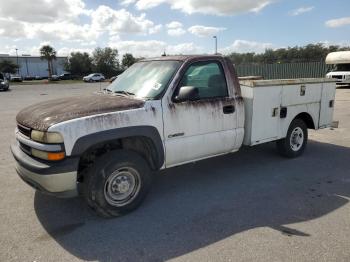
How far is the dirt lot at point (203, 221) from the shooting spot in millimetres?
3334

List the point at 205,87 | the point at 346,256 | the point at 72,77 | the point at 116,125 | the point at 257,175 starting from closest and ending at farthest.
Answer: the point at 346,256 < the point at 116,125 < the point at 205,87 < the point at 257,175 < the point at 72,77

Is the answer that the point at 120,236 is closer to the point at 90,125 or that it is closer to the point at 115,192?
the point at 115,192

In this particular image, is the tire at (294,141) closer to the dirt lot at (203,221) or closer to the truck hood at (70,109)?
the dirt lot at (203,221)

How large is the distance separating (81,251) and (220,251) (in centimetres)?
140

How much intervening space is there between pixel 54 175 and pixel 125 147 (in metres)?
0.97

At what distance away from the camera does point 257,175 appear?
5555 millimetres

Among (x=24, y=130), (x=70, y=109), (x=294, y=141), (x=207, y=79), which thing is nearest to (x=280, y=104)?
(x=294, y=141)

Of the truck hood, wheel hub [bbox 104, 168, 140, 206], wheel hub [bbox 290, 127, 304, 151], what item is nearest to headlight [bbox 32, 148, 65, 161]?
the truck hood

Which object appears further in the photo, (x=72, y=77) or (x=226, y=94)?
(x=72, y=77)

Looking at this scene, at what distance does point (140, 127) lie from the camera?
4.09 metres

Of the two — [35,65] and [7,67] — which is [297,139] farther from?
[35,65]

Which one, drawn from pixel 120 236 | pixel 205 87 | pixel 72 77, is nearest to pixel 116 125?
pixel 120 236

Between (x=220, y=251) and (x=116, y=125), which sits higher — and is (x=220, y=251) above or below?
below

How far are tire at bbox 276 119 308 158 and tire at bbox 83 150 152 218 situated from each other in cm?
307
